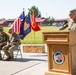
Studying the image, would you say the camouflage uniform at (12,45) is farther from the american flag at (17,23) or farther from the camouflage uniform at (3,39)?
the american flag at (17,23)

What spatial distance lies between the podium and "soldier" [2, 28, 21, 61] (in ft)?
13.6

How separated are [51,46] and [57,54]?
0.21 m

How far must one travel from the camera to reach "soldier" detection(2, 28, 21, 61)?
383 inches

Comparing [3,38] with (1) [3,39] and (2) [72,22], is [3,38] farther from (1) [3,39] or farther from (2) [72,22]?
(2) [72,22]

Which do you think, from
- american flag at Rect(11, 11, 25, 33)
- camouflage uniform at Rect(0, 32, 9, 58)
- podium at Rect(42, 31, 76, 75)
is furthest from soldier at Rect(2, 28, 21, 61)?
podium at Rect(42, 31, 76, 75)

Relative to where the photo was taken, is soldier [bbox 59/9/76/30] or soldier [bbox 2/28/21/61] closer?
soldier [bbox 59/9/76/30]

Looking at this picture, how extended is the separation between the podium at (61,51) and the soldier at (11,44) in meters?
4.14

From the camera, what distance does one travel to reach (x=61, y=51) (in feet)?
18.1

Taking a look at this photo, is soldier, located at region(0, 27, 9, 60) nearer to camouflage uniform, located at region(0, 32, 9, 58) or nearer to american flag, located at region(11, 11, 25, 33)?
camouflage uniform, located at region(0, 32, 9, 58)

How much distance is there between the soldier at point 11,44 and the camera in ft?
31.9

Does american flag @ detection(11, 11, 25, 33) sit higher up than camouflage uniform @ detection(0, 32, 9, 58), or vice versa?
american flag @ detection(11, 11, 25, 33)

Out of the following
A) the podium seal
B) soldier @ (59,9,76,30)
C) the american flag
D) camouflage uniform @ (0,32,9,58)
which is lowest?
the podium seal

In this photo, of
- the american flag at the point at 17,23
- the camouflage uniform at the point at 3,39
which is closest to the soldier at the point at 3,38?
the camouflage uniform at the point at 3,39

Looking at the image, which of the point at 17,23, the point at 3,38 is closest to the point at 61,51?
the point at 3,38
